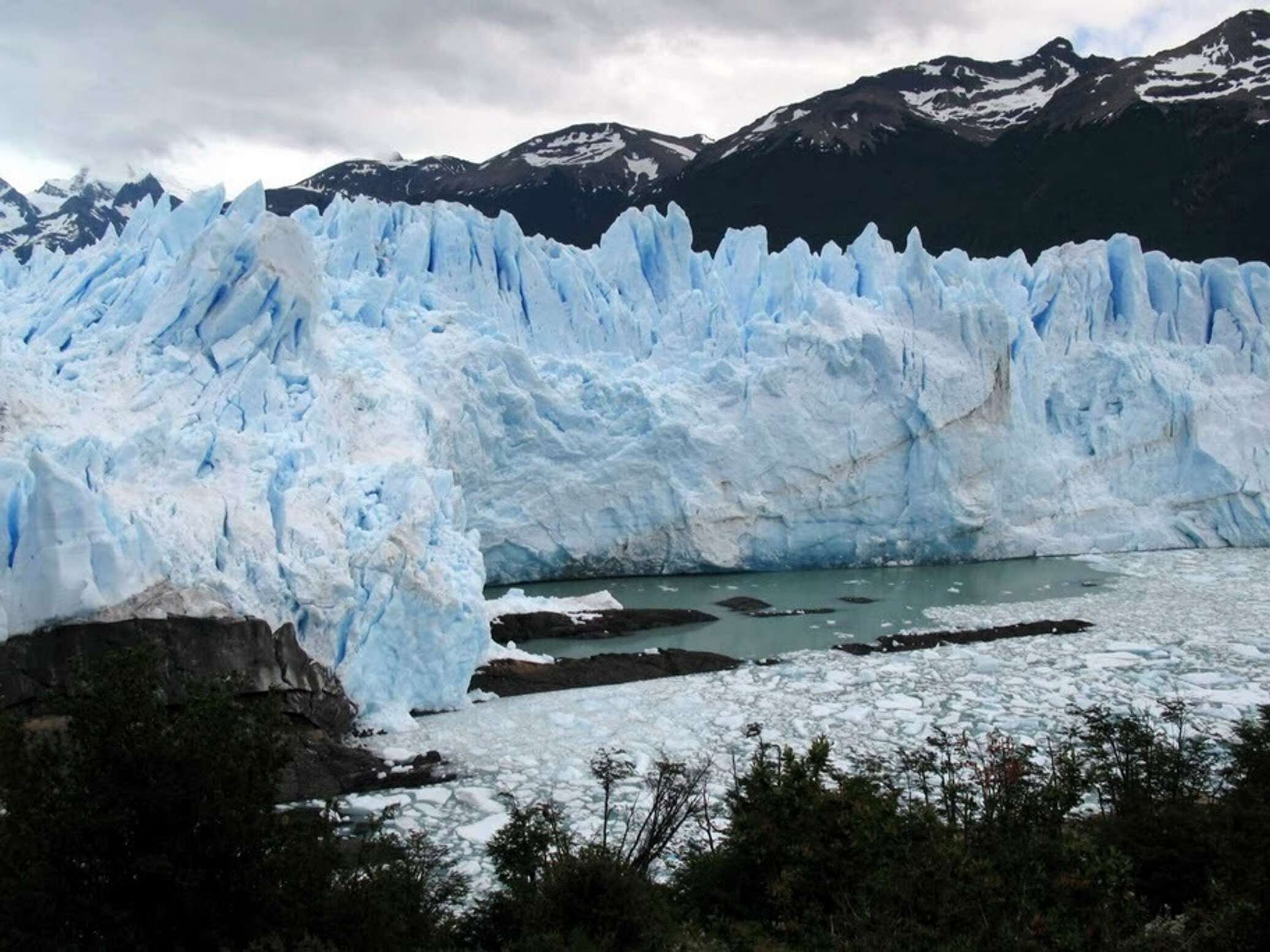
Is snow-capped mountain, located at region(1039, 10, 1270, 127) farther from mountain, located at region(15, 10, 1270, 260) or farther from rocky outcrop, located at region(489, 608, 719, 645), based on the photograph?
rocky outcrop, located at region(489, 608, 719, 645)

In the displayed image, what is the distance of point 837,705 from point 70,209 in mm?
49534

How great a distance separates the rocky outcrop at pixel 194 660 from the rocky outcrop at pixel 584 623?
3750mm

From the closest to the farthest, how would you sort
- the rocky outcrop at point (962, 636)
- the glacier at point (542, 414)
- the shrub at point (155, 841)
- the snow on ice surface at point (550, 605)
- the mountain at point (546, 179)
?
1. the shrub at point (155, 841)
2. the glacier at point (542, 414)
3. the rocky outcrop at point (962, 636)
4. the snow on ice surface at point (550, 605)
5. the mountain at point (546, 179)

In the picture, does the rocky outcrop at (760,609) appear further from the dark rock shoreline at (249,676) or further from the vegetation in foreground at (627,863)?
the vegetation in foreground at (627,863)

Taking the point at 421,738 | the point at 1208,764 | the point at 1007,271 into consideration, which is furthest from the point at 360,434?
the point at 1007,271

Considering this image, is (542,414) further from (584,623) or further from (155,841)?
(155,841)

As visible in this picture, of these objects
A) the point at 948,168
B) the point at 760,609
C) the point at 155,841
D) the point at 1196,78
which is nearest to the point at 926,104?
the point at 948,168

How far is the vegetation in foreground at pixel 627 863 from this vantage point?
12.2 feet

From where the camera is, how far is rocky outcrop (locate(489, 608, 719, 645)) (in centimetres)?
1266

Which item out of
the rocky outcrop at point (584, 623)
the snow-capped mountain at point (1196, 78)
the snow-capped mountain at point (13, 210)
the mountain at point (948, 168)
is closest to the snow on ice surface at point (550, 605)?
the rocky outcrop at point (584, 623)

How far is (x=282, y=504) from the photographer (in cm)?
957

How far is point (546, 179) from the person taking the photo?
39906 mm

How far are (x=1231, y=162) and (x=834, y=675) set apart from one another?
28.7 metres

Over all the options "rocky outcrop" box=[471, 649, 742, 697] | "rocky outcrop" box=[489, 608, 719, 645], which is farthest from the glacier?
"rocky outcrop" box=[489, 608, 719, 645]
